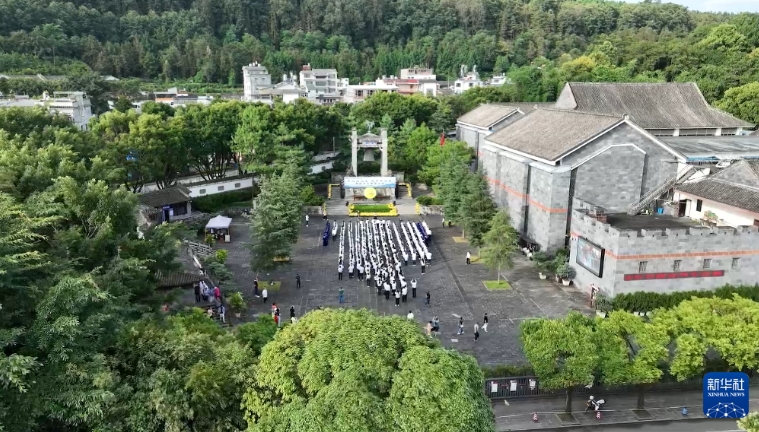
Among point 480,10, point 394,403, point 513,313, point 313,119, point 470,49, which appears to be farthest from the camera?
point 480,10

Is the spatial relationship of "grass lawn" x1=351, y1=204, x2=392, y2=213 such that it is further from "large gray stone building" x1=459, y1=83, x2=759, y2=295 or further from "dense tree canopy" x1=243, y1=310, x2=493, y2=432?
"dense tree canopy" x1=243, y1=310, x2=493, y2=432

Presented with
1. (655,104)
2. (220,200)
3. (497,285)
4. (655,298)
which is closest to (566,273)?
(497,285)

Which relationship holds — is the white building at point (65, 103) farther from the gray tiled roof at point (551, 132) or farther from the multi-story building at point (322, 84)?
the multi-story building at point (322, 84)

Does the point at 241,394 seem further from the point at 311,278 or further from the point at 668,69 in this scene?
the point at 668,69

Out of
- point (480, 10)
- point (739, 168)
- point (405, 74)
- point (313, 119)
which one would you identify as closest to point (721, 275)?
point (739, 168)

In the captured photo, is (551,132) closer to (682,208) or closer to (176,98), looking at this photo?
(682,208)

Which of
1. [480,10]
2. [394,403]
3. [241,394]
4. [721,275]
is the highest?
[480,10]

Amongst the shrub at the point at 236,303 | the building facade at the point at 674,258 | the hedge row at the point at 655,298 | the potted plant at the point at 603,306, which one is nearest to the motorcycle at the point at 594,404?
the potted plant at the point at 603,306
